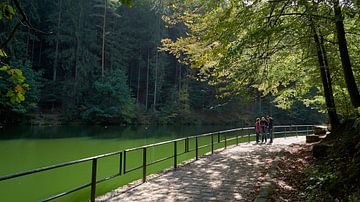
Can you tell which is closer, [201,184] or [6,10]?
[6,10]

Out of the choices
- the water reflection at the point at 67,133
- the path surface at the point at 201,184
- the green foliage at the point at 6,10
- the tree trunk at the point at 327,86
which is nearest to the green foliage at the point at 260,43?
the tree trunk at the point at 327,86

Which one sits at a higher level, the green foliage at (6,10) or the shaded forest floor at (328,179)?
the green foliage at (6,10)

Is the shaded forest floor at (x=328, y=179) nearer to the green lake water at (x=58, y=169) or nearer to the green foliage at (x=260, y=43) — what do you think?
the green foliage at (x=260, y=43)

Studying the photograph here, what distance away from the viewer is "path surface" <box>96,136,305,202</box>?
226 inches

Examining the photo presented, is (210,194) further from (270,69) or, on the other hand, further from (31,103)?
(31,103)

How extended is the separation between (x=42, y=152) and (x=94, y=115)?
1901cm

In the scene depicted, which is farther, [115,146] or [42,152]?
[115,146]

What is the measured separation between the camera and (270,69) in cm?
1029

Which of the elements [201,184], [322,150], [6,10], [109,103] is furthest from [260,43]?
[109,103]

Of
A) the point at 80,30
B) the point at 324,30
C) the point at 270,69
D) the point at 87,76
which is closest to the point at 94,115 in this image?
the point at 87,76

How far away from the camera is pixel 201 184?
673cm

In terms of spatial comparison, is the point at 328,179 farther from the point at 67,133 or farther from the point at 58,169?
the point at 67,133

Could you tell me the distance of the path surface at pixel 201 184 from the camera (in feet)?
Result: 18.8

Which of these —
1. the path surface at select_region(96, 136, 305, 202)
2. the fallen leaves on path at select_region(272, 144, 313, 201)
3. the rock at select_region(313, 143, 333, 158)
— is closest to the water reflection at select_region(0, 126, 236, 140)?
the path surface at select_region(96, 136, 305, 202)
